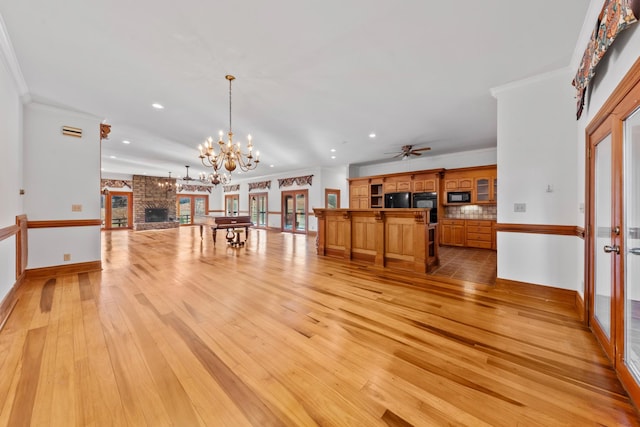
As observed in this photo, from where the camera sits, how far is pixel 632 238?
61.2 inches

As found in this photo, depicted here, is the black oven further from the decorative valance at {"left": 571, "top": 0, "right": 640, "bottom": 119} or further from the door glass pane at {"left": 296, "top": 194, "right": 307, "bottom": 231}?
the decorative valance at {"left": 571, "top": 0, "right": 640, "bottom": 119}

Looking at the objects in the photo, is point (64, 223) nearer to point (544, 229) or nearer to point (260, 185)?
point (544, 229)

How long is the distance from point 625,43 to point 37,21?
15.0ft

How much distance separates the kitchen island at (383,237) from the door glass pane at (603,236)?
196 cm

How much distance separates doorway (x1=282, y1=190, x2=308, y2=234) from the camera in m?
10.1

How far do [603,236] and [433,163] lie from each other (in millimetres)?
5895

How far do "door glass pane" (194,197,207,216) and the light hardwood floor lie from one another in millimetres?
11639

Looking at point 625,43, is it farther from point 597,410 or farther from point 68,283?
point 68,283

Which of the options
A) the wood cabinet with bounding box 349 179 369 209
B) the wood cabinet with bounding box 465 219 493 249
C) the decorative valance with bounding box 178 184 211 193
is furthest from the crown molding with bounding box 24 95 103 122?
the decorative valance with bounding box 178 184 211 193

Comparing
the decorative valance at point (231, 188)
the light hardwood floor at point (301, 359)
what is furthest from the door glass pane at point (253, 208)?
the light hardwood floor at point (301, 359)

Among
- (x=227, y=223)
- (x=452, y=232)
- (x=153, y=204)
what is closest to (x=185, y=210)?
(x=153, y=204)

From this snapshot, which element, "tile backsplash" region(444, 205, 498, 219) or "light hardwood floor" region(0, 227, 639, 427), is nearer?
"light hardwood floor" region(0, 227, 639, 427)

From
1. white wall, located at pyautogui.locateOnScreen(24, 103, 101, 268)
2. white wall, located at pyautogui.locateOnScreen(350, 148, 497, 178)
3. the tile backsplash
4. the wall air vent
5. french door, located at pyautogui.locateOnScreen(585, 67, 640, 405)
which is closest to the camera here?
french door, located at pyautogui.locateOnScreen(585, 67, 640, 405)

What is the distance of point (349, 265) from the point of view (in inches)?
177
